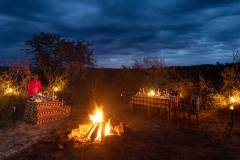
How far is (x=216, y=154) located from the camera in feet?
21.3

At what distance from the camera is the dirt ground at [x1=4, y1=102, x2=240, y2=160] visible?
252 inches

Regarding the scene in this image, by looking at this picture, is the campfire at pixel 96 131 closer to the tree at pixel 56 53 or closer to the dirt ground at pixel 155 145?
the dirt ground at pixel 155 145

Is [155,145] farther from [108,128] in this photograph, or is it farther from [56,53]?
[56,53]

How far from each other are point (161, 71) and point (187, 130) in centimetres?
876

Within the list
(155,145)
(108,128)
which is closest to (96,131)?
(108,128)

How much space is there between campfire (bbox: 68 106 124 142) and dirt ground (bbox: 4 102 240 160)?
27cm

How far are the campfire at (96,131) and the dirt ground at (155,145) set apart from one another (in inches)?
10.7

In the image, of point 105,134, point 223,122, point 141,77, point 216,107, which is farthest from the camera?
point 141,77

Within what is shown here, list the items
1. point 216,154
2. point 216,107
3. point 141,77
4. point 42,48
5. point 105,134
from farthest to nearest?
point 42,48, point 141,77, point 216,107, point 105,134, point 216,154

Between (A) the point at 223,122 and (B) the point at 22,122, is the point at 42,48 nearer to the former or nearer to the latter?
(B) the point at 22,122

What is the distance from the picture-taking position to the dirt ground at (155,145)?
6.40m

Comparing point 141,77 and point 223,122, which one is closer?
point 223,122

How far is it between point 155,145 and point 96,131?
5.66 feet

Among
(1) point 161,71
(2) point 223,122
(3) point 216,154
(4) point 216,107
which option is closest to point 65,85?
(1) point 161,71
